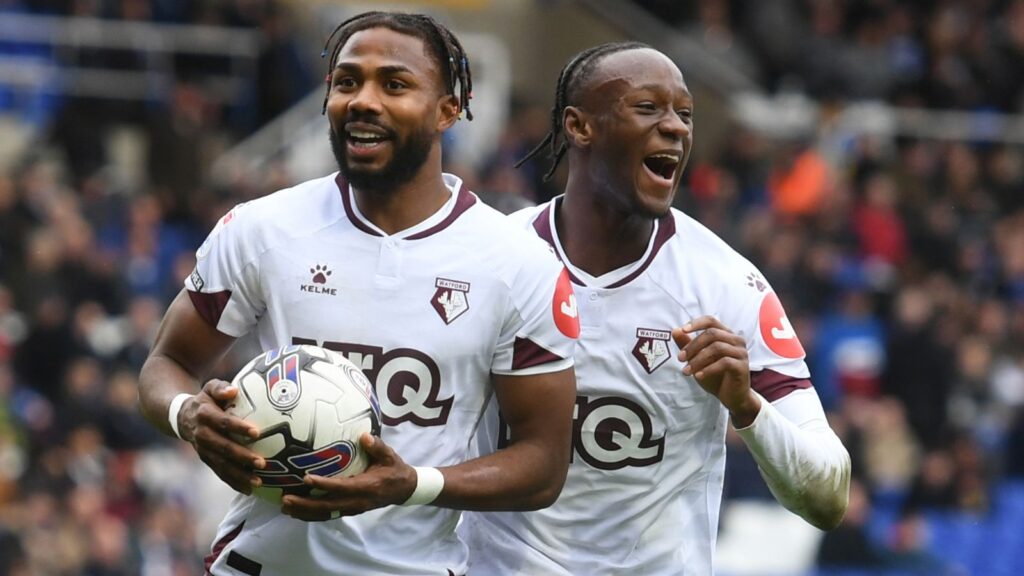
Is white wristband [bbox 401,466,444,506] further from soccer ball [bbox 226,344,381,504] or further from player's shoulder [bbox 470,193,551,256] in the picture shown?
player's shoulder [bbox 470,193,551,256]

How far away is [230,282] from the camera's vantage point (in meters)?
5.37

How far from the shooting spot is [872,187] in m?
18.1

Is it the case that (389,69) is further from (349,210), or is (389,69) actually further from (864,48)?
(864,48)

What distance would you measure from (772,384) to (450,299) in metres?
1.12

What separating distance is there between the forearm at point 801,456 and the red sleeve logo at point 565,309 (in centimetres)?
58

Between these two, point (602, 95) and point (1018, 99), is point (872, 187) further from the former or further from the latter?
point (602, 95)

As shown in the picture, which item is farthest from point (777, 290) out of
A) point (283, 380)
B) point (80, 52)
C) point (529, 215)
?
point (283, 380)

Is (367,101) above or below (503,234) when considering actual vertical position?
above

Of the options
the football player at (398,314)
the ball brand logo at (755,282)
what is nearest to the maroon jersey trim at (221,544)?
the football player at (398,314)

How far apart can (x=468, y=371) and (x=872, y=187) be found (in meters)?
13.3

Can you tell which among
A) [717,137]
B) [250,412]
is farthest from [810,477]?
[717,137]

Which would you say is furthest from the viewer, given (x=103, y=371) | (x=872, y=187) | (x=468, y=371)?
(x=872, y=187)

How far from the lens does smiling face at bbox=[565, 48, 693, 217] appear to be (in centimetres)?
586

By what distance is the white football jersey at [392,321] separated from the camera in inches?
207
